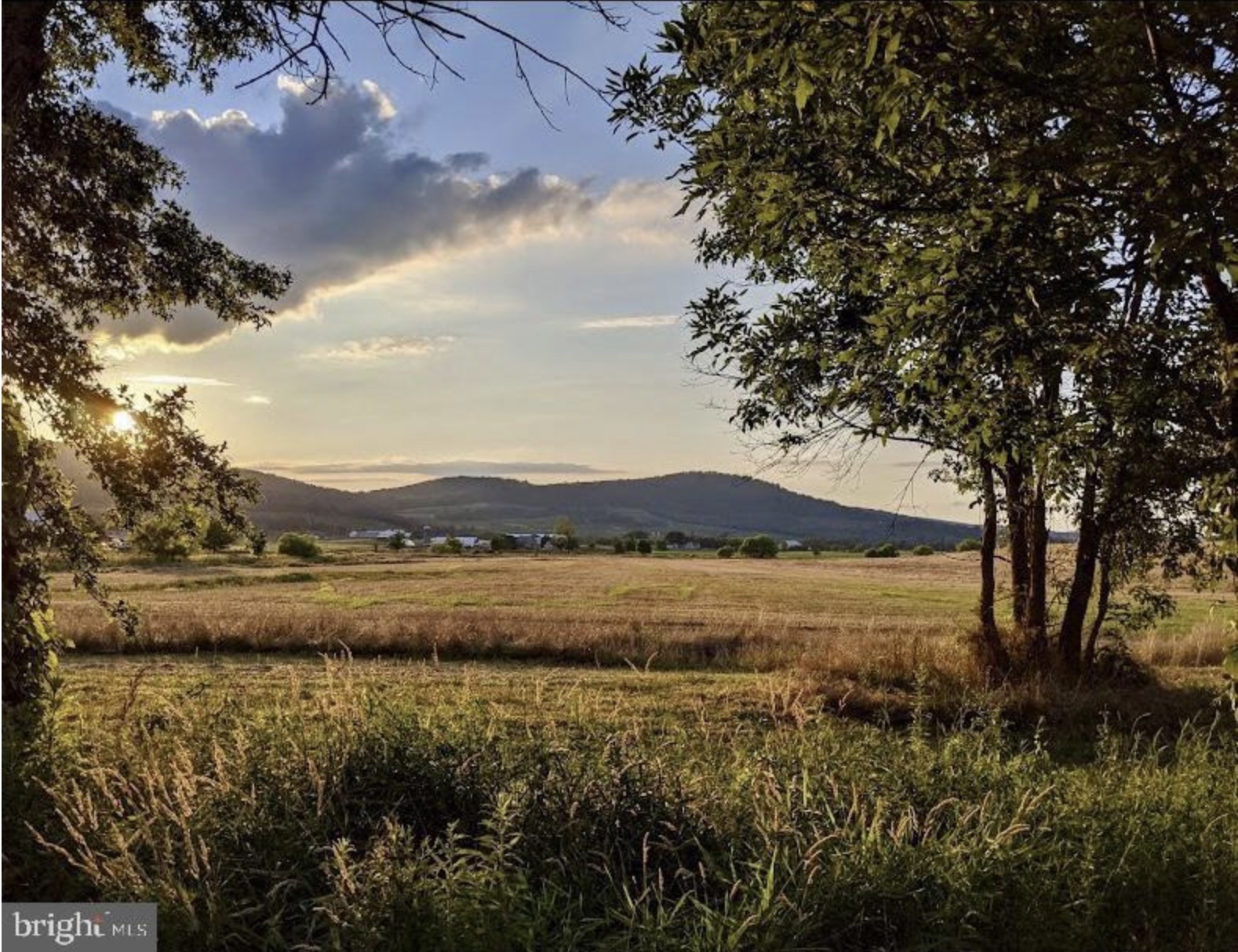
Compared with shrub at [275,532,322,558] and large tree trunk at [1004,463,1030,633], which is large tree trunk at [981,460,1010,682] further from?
shrub at [275,532,322,558]

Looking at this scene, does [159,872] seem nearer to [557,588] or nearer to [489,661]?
[489,661]

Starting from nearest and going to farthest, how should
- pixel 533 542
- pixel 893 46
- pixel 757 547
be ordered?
pixel 893 46
pixel 757 547
pixel 533 542

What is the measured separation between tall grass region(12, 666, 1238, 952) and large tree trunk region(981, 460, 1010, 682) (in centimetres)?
773

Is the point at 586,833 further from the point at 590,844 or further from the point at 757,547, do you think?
the point at 757,547

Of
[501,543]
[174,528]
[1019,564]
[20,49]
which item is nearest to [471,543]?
[501,543]

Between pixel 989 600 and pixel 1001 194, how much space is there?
10.3m

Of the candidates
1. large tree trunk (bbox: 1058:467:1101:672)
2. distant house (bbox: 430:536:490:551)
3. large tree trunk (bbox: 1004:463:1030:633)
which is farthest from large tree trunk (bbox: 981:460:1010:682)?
distant house (bbox: 430:536:490:551)

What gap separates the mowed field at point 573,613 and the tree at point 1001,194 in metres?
2.92

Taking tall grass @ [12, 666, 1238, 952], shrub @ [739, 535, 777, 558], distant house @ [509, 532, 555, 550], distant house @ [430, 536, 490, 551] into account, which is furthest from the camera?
distant house @ [509, 532, 555, 550]

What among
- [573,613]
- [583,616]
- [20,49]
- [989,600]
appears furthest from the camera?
[573,613]

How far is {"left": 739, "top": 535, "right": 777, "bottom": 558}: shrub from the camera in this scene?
91.5 meters

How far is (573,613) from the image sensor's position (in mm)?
31031

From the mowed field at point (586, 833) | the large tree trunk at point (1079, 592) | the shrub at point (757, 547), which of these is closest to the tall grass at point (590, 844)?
the mowed field at point (586, 833)

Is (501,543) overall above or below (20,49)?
below
